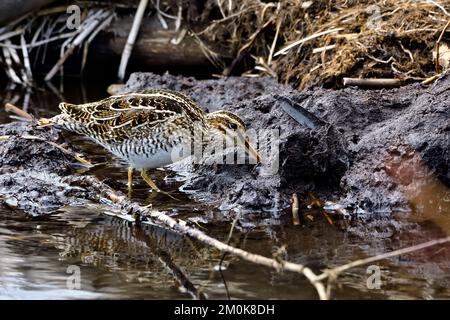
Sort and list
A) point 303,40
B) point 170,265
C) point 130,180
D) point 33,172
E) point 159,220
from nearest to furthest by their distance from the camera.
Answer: point 170,265, point 159,220, point 130,180, point 33,172, point 303,40

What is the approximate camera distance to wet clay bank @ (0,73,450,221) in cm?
644

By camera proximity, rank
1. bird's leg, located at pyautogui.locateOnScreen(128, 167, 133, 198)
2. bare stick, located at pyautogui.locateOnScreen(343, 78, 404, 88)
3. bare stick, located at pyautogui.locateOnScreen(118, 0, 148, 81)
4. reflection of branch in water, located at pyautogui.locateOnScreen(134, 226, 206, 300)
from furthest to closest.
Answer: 1. bare stick, located at pyautogui.locateOnScreen(118, 0, 148, 81)
2. bare stick, located at pyautogui.locateOnScreen(343, 78, 404, 88)
3. bird's leg, located at pyautogui.locateOnScreen(128, 167, 133, 198)
4. reflection of branch in water, located at pyautogui.locateOnScreen(134, 226, 206, 300)

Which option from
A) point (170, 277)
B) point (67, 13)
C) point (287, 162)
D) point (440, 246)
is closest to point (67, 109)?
point (287, 162)

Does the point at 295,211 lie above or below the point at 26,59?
below

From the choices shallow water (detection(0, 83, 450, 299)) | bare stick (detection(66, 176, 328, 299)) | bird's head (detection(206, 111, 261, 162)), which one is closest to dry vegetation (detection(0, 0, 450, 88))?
bird's head (detection(206, 111, 261, 162))

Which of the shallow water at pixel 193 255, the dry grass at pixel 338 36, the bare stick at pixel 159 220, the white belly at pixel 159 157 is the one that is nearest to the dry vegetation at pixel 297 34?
the dry grass at pixel 338 36

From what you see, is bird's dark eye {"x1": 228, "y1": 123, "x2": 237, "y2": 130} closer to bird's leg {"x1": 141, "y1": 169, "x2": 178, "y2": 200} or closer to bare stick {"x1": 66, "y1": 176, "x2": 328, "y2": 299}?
bird's leg {"x1": 141, "y1": 169, "x2": 178, "y2": 200}

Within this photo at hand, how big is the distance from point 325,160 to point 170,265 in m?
1.78

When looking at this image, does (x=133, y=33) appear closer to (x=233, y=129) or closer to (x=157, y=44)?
(x=157, y=44)

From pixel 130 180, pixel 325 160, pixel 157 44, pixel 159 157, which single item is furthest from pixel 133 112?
pixel 157 44

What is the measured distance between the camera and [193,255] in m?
5.60

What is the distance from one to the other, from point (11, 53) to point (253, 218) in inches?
239

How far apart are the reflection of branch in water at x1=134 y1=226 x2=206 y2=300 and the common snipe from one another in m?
0.92

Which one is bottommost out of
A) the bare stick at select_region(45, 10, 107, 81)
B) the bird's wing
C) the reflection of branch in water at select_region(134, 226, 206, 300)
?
the reflection of branch in water at select_region(134, 226, 206, 300)
